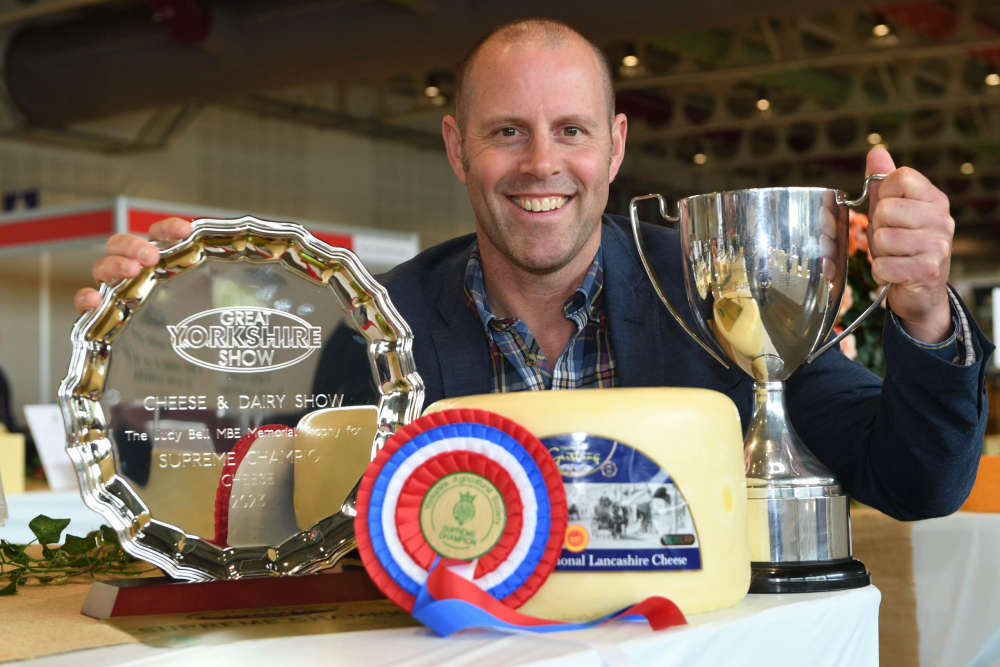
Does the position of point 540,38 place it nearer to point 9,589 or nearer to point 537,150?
point 537,150

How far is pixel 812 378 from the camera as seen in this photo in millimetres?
1095

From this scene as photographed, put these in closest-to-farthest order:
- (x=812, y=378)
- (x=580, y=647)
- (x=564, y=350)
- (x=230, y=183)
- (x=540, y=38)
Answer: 1. (x=580, y=647)
2. (x=812, y=378)
3. (x=540, y=38)
4. (x=564, y=350)
5. (x=230, y=183)

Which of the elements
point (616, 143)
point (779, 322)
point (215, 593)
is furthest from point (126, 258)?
point (616, 143)

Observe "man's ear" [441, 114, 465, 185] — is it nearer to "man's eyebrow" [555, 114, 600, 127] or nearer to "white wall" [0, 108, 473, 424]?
"man's eyebrow" [555, 114, 600, 127]

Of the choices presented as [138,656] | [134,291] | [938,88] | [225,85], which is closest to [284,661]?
[138,656]

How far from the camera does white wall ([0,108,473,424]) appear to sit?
263 inches

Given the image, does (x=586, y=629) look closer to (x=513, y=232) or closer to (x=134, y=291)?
(x=134, y=291)

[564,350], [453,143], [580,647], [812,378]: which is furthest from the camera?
[453,143]

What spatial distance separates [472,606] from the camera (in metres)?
0.63

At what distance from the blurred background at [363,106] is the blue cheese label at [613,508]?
10.5 feet

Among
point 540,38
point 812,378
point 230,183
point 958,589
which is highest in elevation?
point 230,183

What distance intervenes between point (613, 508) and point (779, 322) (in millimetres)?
254

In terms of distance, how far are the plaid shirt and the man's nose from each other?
19 centimetres

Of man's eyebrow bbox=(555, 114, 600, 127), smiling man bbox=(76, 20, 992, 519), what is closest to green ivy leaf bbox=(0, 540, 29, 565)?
smiling man bbox=(76, 20, 992, 519)
